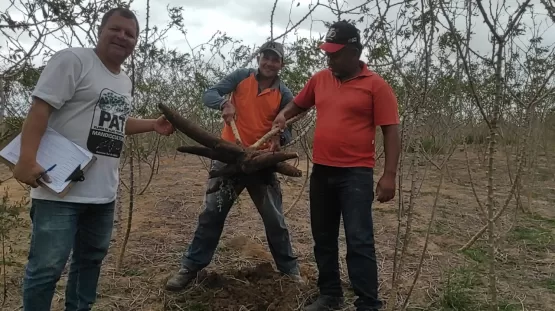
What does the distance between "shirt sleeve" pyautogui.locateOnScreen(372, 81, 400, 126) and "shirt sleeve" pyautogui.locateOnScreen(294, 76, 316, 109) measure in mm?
474

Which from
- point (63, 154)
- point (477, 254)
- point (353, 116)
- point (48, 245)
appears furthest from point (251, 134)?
point (477, 254)

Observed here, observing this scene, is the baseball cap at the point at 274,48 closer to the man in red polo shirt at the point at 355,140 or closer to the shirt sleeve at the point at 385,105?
the man in red polo shirt at the point at 355,140

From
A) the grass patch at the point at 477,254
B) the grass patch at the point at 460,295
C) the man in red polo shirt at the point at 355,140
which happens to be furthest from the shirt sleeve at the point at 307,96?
the grass patch at the point at 477,254

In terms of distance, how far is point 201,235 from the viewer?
3.27 meters

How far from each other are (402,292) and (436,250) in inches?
55.7

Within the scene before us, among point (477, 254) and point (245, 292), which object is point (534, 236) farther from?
point (245, 292)

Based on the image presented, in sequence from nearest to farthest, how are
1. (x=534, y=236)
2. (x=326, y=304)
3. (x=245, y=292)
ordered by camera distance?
1. (x=326, y=304)
2. (x=245, y=292)
3. (x=534, y=236)

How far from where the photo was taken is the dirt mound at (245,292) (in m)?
3.03

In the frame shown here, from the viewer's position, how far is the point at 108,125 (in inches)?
86.4

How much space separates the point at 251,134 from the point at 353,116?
753mm

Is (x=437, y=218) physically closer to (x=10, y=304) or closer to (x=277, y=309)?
(x=277, y=309)

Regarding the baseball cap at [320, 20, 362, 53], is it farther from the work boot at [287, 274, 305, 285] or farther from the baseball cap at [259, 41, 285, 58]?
the work boot at [287, 274, 305, 285]

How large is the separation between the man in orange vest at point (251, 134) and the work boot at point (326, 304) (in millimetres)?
339

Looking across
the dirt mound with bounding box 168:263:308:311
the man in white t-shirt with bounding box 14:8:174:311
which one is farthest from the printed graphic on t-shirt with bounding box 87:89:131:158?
the dirt mound with bounding box 168:263:308:311
